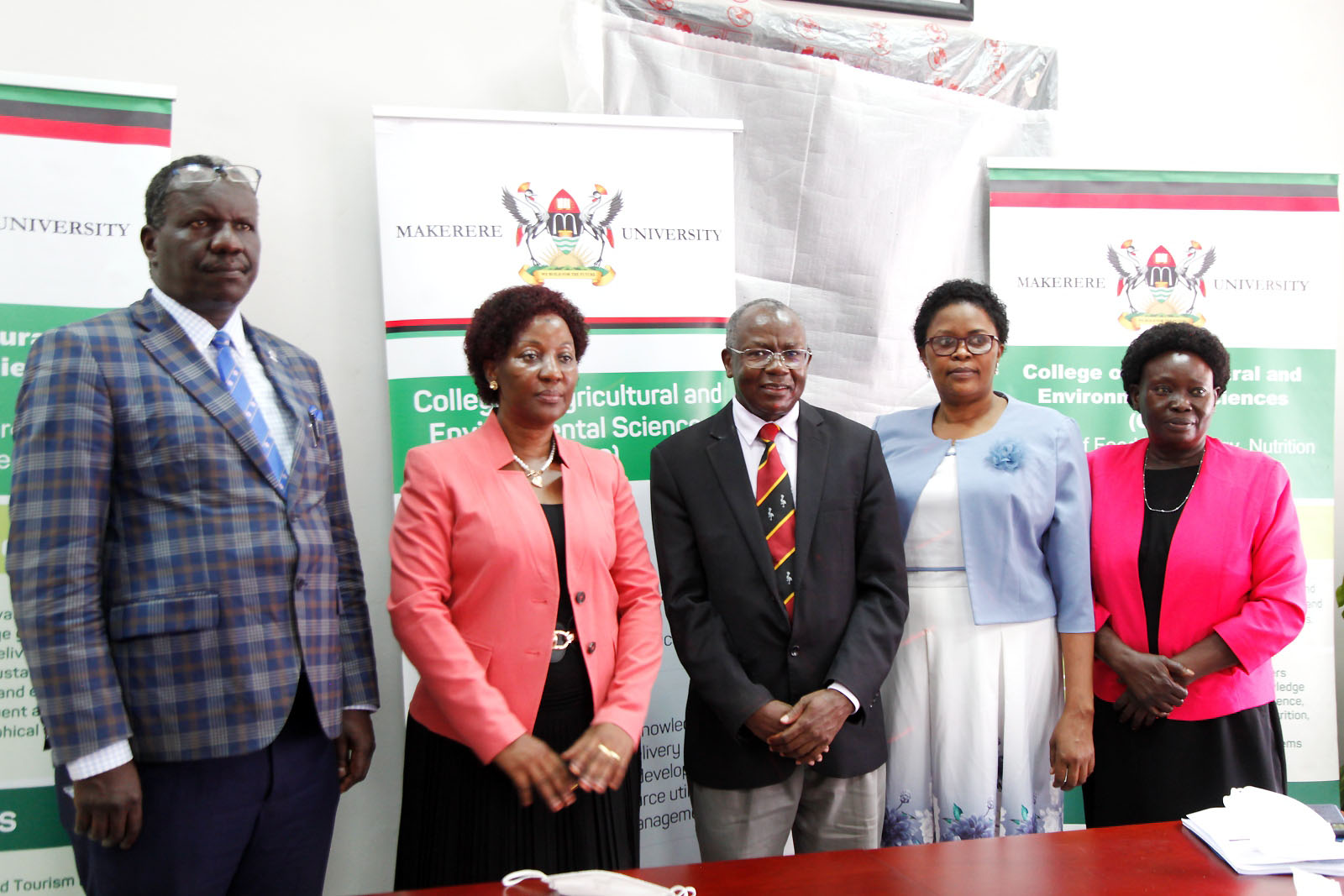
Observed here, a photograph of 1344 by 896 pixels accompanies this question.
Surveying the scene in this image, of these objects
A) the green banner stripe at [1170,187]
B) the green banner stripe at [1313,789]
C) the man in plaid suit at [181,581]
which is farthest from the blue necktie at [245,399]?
the green banner stripe at [1313,789]

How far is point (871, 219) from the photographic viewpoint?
298 centimetres

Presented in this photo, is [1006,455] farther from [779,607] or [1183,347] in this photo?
[779,607]

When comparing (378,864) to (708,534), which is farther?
(378,864)

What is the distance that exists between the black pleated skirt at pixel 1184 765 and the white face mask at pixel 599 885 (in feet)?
4.63

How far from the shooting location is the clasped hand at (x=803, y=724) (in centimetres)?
183

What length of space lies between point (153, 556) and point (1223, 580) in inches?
93.9

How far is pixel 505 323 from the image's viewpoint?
1907 mm

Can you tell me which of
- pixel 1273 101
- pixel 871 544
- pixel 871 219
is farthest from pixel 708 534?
pixel 1273 101

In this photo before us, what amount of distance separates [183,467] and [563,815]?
1013 millimetres

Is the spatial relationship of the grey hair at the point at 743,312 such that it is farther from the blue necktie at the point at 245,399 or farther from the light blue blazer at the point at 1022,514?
the blue necktie at the point at 245,399

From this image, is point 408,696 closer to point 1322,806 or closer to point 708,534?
point 708,534

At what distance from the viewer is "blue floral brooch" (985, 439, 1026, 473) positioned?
210cm

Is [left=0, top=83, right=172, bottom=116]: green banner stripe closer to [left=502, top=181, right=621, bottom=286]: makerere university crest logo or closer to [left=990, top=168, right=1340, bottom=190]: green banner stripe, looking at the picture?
[left=502, top=181, right=621, bottom=286]: makerere university crest logo

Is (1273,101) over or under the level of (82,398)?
over
